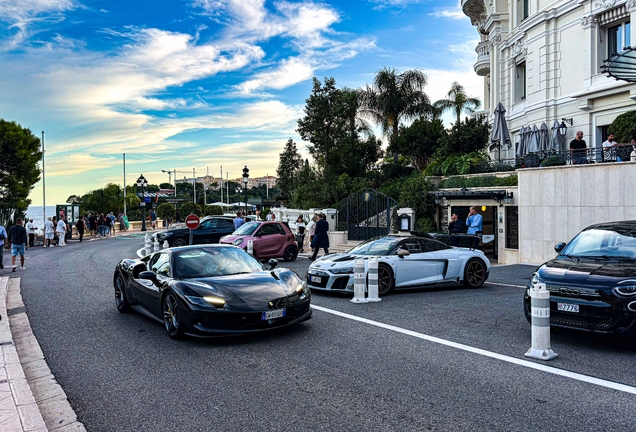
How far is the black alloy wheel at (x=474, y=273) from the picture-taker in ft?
41.1

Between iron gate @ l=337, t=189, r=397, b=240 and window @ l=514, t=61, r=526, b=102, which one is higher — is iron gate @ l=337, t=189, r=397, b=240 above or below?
below

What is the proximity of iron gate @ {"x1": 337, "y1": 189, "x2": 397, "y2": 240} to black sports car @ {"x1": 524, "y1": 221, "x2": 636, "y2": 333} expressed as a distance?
51.5 feet

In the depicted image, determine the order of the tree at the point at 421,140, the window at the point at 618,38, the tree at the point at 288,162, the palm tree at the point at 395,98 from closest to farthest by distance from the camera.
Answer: the window at the point at 618,38, the tree at the point at 421,140, the palm tree at the point at 395,98, the tree at the point at 288,162

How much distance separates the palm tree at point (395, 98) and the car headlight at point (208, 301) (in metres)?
35.6

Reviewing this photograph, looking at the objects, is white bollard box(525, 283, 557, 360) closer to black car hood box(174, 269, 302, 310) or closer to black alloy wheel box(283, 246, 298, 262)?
black car hood box(174, 269, 302, 310)

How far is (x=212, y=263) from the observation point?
340 inches

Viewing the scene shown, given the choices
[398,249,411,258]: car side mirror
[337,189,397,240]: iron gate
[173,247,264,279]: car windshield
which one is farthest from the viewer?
[337,189,397,240]: iron gate

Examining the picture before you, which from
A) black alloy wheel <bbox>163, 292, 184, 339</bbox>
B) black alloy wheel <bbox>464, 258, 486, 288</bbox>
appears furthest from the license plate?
black alloy wheel <bbox>464, 258, 486, 288</bbox>

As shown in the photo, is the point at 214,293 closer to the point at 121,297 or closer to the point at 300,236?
the point at 121,297

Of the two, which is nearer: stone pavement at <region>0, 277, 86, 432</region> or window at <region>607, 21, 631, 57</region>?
stone pavement at <region>0, 277, 86, 432</region>

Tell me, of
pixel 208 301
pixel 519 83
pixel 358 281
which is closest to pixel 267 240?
pixel 358 281

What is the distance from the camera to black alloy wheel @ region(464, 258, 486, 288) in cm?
1253

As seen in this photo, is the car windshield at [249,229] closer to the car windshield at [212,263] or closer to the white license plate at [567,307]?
the car windshield at [212,263]

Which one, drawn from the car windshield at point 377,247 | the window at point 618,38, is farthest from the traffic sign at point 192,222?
the window at point 618,38
